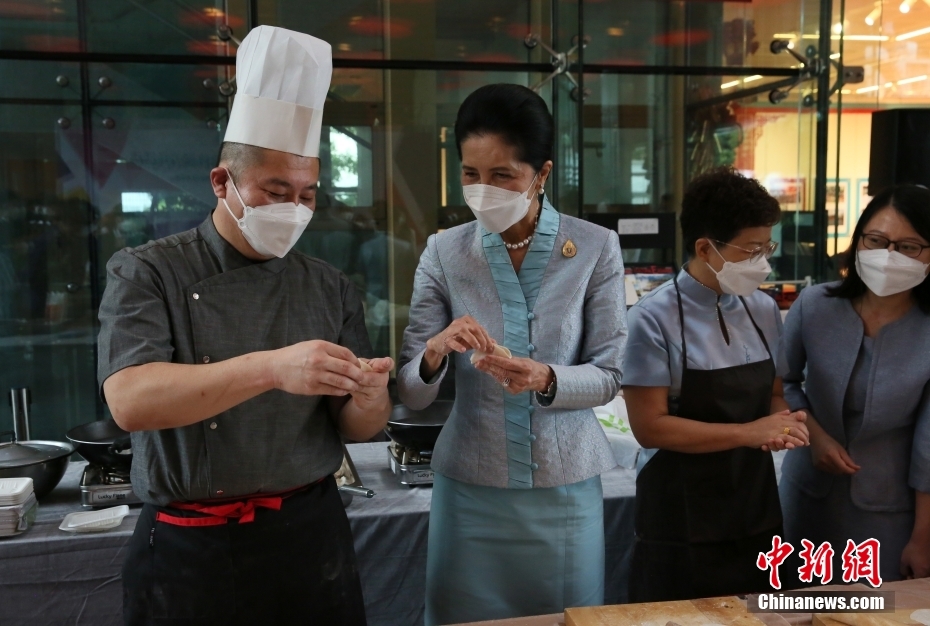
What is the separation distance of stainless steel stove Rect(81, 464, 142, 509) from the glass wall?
6.21ft

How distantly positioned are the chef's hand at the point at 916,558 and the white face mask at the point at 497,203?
119 centimetres

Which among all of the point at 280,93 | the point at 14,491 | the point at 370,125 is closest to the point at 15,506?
the point at 14,491

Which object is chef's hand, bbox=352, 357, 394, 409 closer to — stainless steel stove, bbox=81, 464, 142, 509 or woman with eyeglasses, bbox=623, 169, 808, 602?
woman with eyeglasses, bbox=623, 169, 808, 602

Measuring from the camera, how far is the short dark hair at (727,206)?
1.88m

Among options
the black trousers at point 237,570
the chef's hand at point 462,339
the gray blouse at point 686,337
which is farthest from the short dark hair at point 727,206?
the black trousers at point 237,570

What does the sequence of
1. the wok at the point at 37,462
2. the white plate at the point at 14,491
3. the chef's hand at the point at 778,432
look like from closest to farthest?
the chef's hand at the point at 778,432 < the white plate at the point at 14,491 < the wok at the point at 37,462

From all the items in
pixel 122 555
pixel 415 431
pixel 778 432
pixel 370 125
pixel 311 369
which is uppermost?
pixel 370 125

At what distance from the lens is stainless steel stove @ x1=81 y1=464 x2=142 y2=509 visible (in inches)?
91.1

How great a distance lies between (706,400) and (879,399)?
1.36 feet

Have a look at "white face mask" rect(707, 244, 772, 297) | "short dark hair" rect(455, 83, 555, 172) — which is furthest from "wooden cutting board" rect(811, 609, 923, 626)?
"short dark hair" rect(455, 83, 555, 172)

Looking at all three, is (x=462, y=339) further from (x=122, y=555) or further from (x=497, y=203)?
(x=122, y=555)

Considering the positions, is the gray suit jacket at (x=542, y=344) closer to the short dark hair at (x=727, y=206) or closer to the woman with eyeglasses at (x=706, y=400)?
the woman with eyeglasses at (x=706, y=400)

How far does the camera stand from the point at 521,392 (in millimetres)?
1656

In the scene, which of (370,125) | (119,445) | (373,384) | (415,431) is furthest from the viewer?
(370,125)
